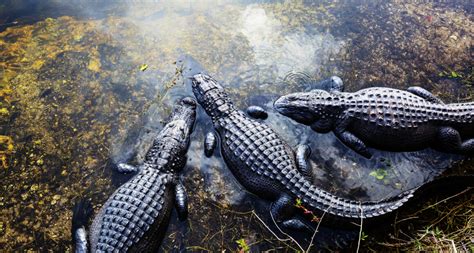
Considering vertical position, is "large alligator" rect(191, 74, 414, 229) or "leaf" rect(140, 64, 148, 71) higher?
"leaf" rect(140, 64, 148, 71)

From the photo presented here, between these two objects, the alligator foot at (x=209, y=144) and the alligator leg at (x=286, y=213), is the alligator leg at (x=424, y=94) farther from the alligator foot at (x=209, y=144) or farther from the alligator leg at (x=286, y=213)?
the alligator foot at (x=209, y=144)

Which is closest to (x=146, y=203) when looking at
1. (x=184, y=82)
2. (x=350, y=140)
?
(x=184, y=82)

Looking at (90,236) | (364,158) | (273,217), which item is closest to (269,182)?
(273,217)

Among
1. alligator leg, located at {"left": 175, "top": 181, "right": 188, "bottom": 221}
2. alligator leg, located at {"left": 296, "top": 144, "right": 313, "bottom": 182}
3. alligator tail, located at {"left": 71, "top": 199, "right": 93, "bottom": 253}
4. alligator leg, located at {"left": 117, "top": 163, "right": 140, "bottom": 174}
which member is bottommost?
alligator tail, located at {"left": 71, "top": 199, "right": 93, "bottom": 253}

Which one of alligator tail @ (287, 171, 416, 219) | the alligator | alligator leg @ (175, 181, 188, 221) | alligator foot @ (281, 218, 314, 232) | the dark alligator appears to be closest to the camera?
the alligator

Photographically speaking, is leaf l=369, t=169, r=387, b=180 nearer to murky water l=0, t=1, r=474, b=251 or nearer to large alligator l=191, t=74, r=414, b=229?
murky water l=0, t=1, r=474, b=251

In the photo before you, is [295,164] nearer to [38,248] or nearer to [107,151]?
[107,151]

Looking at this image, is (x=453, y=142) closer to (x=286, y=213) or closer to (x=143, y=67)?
(x=286, y=213)

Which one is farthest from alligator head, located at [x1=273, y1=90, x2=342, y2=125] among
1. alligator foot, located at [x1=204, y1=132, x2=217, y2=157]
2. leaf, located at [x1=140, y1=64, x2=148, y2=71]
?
leaf, located at [x1=140, y1=64, x2=148, y2=71]
